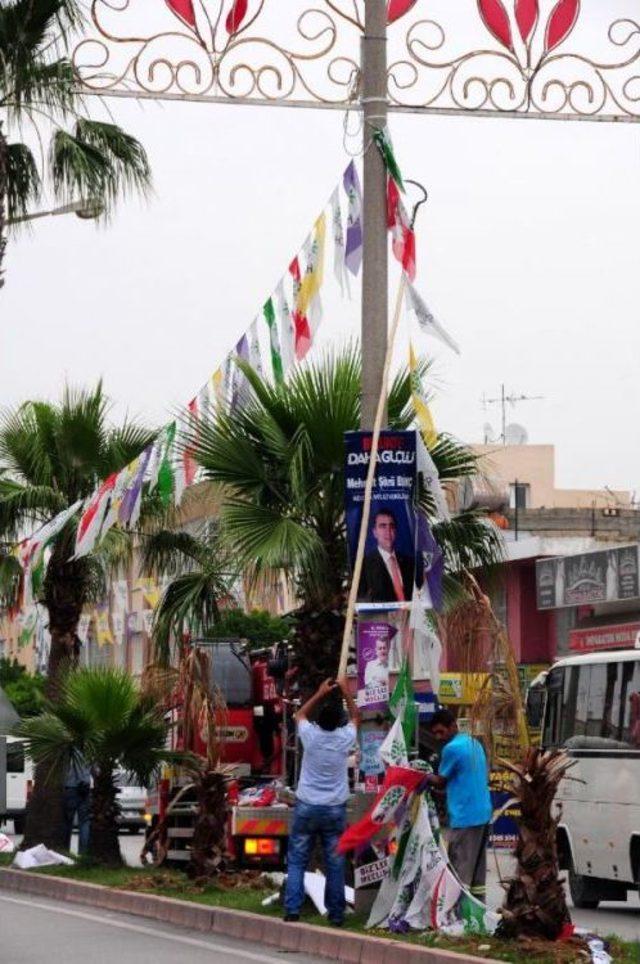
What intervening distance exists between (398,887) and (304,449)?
5649mm

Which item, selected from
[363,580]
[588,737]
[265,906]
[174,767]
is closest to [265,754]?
[174,767]

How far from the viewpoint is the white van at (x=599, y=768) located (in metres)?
21.0

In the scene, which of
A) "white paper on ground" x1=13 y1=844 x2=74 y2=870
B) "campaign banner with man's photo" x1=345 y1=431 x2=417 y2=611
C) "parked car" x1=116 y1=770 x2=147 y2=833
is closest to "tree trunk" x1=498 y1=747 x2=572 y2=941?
"campaign banner with man's photo" x1=345 y1=431 x2=417 y2=611

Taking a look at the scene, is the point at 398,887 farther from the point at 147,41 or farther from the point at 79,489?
the point at 79,489

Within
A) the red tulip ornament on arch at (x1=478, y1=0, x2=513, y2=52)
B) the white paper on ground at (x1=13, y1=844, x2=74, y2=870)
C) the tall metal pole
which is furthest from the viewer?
the white paper on ground at (x1=13, y1=844, x2=74, y2=870)

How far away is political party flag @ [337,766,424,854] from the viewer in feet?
47.2

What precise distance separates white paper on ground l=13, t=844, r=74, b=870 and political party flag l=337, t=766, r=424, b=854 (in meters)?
10.2

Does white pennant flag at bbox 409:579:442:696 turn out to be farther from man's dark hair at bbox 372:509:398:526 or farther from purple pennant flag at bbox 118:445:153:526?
purple pennant flag at bbox 118:445:153:526

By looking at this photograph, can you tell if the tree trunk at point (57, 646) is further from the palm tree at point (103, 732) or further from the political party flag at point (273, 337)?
the political party flag at point (273, 337)

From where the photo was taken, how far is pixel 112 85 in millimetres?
16328

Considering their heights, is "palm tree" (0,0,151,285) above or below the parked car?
above

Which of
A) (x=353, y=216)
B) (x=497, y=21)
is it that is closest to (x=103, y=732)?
(x=353, y=216)

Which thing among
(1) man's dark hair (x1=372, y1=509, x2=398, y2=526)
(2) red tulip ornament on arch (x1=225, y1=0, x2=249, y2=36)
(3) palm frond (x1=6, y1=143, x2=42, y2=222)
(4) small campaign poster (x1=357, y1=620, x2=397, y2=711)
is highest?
(3) palm frond (x1=6, y1=143, x2=42, y2=222)

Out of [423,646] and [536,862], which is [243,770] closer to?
[423,646]
